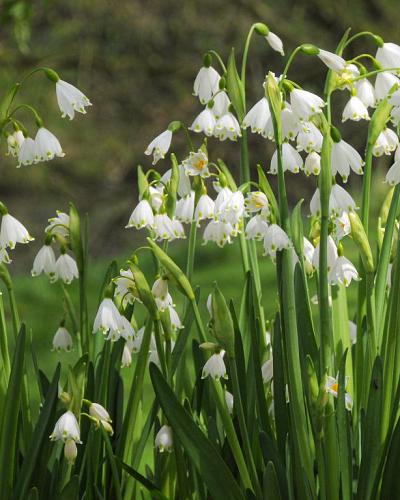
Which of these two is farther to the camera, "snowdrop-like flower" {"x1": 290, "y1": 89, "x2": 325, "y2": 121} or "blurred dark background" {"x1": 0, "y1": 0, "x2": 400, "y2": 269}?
"blurred dark background" {"x1": 0, "y1": 0, "x2": 400, "y2": 269}

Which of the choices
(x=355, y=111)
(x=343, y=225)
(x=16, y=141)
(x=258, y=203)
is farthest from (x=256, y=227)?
(x=16, y=141)

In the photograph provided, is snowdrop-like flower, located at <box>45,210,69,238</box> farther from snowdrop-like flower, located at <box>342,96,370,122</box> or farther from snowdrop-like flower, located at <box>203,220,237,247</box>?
snowdrop-like flower, located at <box>342,96,370,122</box>

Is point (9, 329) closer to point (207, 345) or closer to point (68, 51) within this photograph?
point (68, 51)

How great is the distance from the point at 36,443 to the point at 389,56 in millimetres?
900

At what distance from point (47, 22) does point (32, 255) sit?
1840mm

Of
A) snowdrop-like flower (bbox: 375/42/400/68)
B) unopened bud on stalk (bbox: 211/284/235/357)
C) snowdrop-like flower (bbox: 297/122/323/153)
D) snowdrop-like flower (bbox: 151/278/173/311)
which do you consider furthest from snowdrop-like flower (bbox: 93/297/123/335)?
snowdrop-like flower (bbox: 375/42/400/68)

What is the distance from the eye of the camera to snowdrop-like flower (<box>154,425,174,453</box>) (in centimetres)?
160

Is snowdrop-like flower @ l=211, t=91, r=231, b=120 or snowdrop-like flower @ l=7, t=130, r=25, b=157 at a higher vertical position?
snowdrop-like flower @ l=211, t=91, r=231, b=120

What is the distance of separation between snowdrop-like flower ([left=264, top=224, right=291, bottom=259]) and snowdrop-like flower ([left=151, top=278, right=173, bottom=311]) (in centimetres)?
18

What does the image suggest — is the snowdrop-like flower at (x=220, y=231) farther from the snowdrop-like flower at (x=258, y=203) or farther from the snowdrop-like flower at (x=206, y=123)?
the snowdrop-like flower at (x=206, y=123)

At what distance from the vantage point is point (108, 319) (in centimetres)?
152

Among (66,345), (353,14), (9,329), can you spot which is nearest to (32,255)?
(9,329)

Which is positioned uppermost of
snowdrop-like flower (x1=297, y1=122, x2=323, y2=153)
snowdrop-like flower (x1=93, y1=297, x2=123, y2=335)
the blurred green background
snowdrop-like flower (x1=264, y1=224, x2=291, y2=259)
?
the blurred green background

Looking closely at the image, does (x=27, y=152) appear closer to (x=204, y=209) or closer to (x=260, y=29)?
(x=204, y=209)
